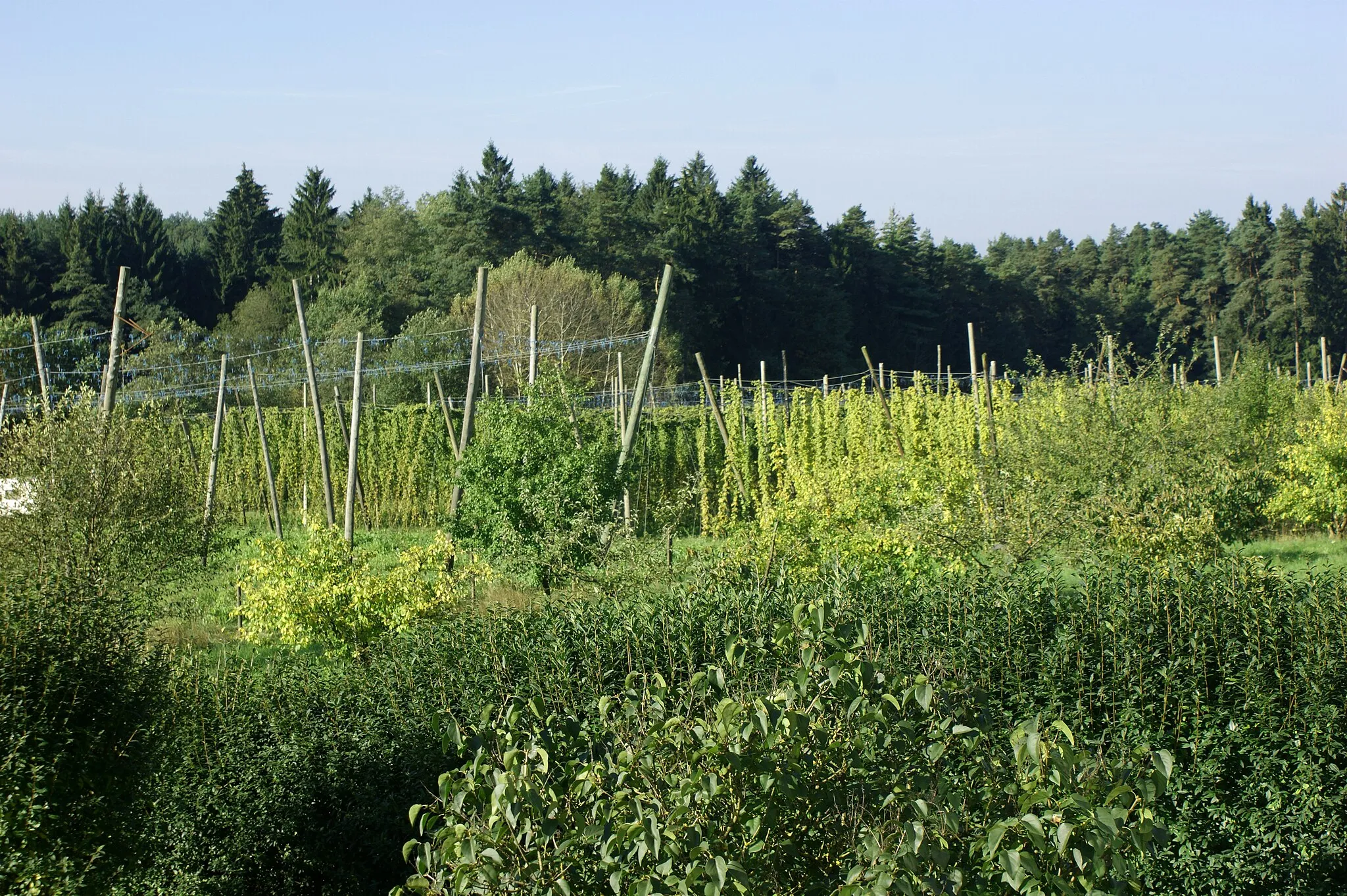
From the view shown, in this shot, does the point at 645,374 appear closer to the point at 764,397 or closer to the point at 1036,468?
the point at 1036,468

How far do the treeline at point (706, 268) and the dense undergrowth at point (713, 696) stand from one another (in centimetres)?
2571

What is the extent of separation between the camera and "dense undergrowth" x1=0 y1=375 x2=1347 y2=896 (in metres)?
2.86

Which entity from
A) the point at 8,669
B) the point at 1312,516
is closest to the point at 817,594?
the point at 8,669

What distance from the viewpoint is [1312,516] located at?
1620cm

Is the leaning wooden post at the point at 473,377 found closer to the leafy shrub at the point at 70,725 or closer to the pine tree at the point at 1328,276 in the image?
the leafy shrub at the point at 70,725

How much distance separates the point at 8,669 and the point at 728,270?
4524 cm

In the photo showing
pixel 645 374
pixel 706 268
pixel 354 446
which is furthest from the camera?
pixel 706 268

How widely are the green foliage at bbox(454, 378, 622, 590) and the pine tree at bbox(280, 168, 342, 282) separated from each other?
123 feet

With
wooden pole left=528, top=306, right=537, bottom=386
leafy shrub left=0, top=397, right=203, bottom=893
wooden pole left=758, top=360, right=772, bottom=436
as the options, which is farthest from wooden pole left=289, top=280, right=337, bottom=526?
wooden pole left=758, top=360, right=772, bottom=436

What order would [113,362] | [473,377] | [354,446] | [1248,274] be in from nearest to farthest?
[113,362], [473,377], [354,446], [1248,274]

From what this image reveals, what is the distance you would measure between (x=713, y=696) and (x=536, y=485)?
19.7 ft

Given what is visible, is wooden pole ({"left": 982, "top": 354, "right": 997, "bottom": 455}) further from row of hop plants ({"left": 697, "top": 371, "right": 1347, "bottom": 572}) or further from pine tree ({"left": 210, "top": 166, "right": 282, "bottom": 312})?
pine tree ({"left": 210, "top": 166, "right": 282, "bottom": 312})

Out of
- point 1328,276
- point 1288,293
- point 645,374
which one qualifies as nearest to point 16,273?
point 645,374

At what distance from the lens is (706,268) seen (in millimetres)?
47875
